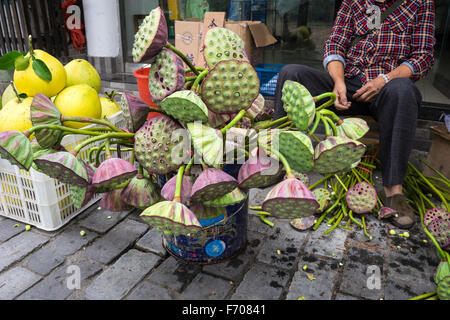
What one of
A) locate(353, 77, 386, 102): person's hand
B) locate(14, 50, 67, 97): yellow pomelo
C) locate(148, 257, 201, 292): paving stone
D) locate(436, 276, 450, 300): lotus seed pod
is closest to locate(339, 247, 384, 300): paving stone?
locate(436, 276, 450, 300): lotus seed pod

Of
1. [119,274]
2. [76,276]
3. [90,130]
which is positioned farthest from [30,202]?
[90,130]

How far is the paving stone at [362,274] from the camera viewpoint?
3.62 feet

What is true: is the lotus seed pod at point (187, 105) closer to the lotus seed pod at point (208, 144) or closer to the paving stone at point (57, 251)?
the lotus seed pod at point (208, 144)

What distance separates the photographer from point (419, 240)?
1.38m

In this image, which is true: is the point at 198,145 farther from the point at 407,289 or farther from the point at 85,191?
the point at 407,289

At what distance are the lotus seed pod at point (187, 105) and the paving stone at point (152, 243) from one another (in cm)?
69

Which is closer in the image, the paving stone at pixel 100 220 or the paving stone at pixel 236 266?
the paving stone at pixel 236 266

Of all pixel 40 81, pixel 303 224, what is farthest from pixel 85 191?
pixel 303 224

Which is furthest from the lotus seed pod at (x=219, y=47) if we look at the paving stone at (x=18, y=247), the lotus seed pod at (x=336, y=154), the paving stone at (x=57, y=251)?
the paving stone at (x=18, y=247)

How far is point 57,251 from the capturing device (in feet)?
4.23

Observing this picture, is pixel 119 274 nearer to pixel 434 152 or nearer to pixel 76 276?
pixel 76 276

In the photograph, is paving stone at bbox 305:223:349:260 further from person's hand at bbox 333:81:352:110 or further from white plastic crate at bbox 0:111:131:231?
white plastic crate at bbox 0:111:131:231

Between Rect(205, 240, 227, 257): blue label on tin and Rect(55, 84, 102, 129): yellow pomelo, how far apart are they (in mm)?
720

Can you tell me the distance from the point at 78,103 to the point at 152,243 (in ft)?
2.11
